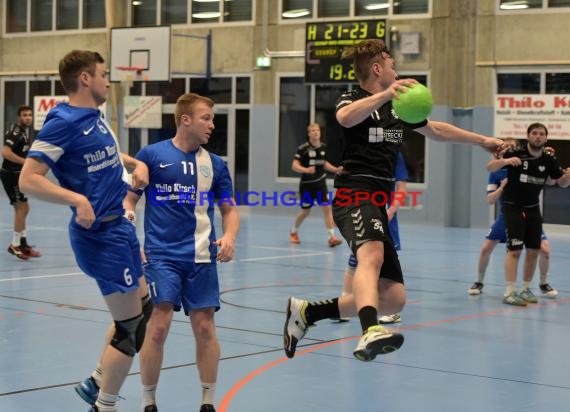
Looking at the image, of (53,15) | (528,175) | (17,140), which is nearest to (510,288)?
(528,175)

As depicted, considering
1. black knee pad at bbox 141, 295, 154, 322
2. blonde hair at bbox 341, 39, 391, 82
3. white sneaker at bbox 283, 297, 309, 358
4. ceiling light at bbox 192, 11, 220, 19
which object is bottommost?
white sneaker at bbox 283, 297, 309, 358

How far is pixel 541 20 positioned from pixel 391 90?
17.7 metres

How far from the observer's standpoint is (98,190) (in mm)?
5250

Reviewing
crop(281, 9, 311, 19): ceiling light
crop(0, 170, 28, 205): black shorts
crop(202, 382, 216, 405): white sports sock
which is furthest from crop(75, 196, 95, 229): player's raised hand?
crop(281, 9, 311, 19): ceiling light

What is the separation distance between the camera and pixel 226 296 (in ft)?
36.6

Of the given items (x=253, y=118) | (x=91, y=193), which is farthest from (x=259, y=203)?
(x=91, y=193)

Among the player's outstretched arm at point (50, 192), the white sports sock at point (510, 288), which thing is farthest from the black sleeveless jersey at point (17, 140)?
the player's outstretched arm at point (50, 192)

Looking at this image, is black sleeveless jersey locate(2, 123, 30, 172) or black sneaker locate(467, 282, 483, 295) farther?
black sleeveless jersey locate(2, 123, 30, 172)

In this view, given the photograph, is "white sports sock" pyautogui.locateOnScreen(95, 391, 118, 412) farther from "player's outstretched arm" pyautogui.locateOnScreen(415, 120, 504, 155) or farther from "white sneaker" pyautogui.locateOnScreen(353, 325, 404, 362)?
"player's outstretched arm" pyautogui.locateOnScreen(415, 120, 504, 155)

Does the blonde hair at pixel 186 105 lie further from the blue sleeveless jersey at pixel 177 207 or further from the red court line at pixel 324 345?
the red court line at pixel 324 345

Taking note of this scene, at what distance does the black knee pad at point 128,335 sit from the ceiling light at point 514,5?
61.6ft

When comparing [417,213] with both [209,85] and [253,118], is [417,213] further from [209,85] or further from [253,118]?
[209,85]

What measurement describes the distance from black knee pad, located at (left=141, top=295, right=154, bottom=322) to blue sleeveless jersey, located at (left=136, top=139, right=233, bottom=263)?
1.16 ft

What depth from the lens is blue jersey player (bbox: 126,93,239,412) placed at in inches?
226
